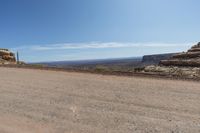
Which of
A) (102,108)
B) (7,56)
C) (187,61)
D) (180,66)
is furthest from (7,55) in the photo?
(102,108)

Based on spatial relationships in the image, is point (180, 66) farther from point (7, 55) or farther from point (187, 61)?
point (7, 55)

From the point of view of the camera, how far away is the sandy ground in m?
6.77

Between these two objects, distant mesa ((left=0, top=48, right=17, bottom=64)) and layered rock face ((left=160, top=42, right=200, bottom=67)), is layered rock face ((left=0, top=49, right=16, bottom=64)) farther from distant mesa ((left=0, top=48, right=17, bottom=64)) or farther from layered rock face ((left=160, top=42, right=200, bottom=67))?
layered rock face ((left=160, top=42, right=200, bottom=67))

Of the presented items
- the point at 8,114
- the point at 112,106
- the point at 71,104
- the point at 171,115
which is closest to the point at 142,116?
the point at 171,115

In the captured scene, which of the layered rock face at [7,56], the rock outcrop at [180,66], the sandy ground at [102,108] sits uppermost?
the layered rock face at [7,56]

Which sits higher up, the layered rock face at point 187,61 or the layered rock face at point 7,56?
the layered rock face at point 7,56

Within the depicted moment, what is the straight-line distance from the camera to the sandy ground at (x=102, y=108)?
6.77m

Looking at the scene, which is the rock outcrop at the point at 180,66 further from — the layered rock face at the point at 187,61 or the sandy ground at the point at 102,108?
the sandy ground at the point at 102,108

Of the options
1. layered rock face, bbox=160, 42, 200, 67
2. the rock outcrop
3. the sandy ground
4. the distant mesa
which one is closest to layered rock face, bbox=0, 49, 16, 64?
the distant mesa

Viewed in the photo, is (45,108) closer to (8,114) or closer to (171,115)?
(8,114)

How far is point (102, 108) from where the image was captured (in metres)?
8.31

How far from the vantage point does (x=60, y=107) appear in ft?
28.2

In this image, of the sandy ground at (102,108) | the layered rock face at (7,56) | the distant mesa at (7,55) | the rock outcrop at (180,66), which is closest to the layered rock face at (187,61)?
the rock outcrop at (180,66)

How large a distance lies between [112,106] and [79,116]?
1.25m
